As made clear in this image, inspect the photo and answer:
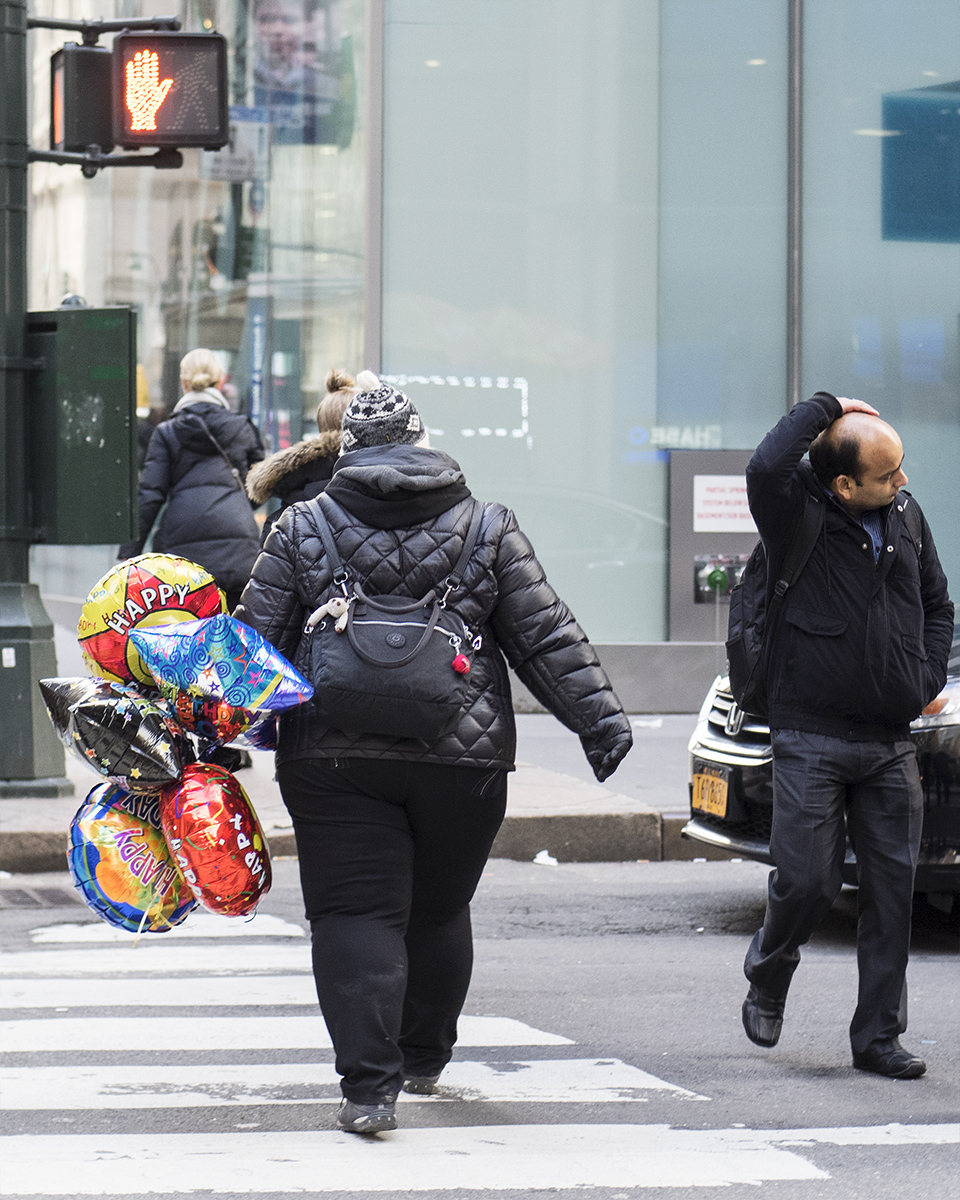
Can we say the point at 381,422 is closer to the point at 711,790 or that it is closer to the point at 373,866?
the point at 373,866

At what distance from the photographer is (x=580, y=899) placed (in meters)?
7.90

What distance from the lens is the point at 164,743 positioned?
449 cm

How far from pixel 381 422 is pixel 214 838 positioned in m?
1.06

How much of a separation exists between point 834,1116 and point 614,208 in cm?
966

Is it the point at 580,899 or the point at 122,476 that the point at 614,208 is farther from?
the point at 580,899

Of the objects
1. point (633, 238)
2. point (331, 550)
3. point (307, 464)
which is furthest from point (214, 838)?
point (633, 238)

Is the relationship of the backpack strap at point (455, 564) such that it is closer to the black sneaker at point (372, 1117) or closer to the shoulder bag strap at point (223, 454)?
the black sneaker at point (372, 1117)

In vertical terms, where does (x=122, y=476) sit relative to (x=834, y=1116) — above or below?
above

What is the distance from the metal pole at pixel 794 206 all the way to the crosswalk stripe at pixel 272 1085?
912 cm

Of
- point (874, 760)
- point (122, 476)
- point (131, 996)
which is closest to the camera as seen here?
point (874, 760)

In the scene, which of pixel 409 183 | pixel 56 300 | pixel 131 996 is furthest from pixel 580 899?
pixel 56 300

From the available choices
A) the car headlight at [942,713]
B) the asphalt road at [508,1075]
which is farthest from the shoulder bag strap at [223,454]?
the car headlight at [942,713]

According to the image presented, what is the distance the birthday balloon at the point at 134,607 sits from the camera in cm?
467

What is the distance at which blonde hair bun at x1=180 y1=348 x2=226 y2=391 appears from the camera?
9.92 m
